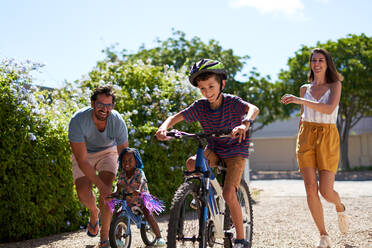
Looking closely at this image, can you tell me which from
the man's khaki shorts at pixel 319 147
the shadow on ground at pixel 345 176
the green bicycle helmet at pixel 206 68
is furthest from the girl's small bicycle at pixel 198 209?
the shadow on ground at pixel 345 176

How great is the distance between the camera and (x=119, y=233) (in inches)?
183

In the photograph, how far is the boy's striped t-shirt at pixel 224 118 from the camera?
158 inches

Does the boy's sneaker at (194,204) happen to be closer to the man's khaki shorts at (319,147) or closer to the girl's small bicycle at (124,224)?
the girl's small bicycle at (124,224)

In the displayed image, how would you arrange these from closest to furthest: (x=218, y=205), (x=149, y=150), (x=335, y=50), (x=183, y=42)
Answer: (x=218, y=205) < (x=149, y=150) < (x=335, y=50) < (x=183, y=42)

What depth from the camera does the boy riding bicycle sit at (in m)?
3.85

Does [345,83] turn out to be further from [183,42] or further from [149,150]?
[149,150]

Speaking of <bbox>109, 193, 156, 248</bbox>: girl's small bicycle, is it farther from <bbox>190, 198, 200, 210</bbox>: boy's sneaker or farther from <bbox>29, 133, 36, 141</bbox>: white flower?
<bbox>29, 133, 36, 141</bbox>: white flower

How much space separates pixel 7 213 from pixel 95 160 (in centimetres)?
161

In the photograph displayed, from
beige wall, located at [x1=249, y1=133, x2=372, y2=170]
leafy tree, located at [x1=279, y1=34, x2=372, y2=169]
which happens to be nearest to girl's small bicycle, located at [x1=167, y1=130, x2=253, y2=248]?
leafy tree, located at [x1=279, y1=34, x2=372, y2=169]

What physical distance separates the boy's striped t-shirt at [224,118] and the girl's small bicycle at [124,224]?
1.11 m

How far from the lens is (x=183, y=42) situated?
25.8 m

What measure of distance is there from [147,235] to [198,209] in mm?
1678

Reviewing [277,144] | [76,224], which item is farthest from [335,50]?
[76,224]

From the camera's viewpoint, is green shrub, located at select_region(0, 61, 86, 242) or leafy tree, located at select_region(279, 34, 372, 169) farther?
leafy tree, located at select_region(279, 34, 372, 169)
